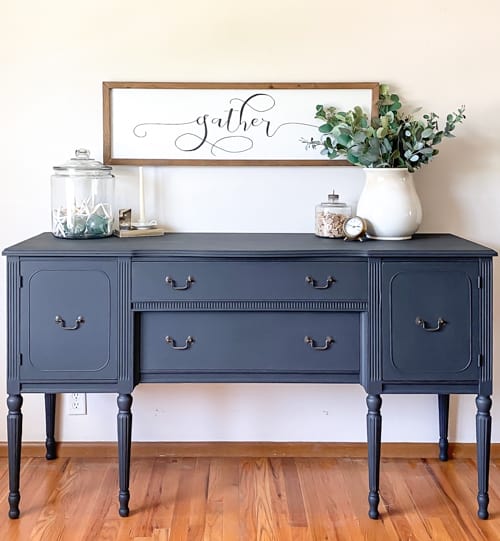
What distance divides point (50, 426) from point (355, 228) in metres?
1.41

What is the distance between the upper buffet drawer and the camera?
2.46m

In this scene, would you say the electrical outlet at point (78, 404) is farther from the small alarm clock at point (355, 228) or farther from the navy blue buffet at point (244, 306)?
the small alarm clock at point (355, 228)

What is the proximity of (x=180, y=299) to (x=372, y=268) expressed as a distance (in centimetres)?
63

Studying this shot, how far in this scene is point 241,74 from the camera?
288 cm

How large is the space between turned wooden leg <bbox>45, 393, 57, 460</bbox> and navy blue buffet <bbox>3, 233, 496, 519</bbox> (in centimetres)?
46

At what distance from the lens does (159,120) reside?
289 centimetres

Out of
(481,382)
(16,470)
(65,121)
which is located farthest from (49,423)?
(481,382)

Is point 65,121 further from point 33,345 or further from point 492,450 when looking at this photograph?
point 492,450

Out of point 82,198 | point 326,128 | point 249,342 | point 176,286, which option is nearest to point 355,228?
point 326,128

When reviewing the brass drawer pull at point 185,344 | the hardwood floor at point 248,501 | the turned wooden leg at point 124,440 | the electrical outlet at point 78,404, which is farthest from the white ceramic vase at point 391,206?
the electrical outlet at point 78,404

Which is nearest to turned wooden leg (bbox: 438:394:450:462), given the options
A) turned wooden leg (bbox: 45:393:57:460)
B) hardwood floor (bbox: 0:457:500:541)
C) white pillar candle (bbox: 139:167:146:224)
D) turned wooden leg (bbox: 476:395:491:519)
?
hardwood floor (bbox: 0:457:500:541)

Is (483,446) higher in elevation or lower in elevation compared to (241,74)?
lower

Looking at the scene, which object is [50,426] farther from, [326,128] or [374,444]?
[326,128]

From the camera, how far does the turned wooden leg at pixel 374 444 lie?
8.11 feet
